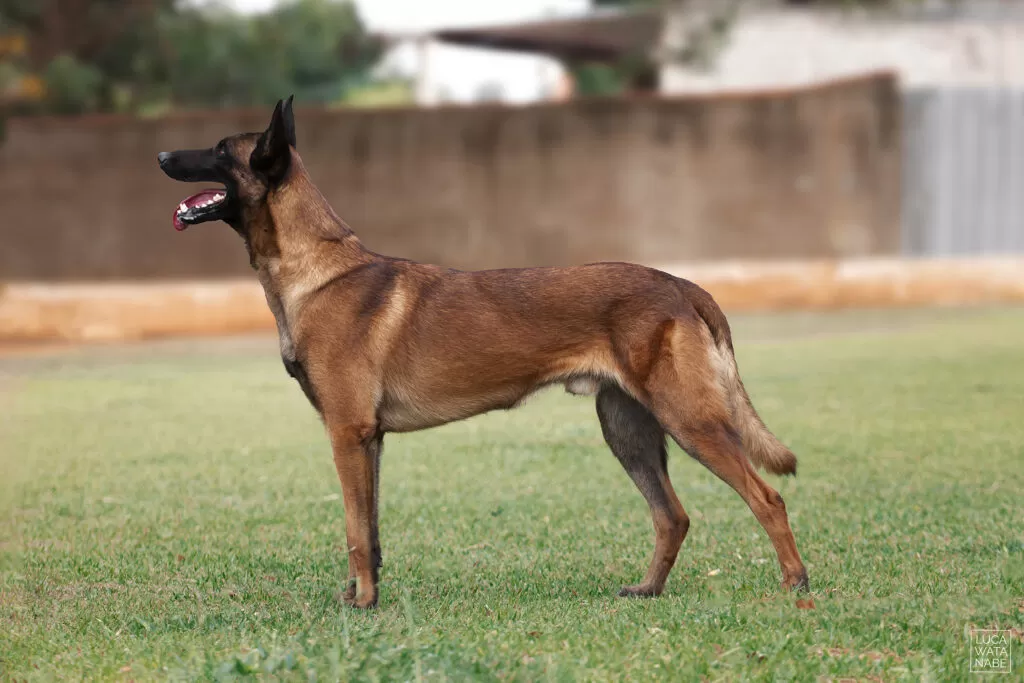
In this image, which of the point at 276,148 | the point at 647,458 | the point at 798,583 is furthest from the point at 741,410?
the point at 276,148

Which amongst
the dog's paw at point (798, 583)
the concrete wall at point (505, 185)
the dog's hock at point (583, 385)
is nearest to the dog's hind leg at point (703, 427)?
the dog's paw at point (798, 583)

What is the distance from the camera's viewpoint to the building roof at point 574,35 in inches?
1140

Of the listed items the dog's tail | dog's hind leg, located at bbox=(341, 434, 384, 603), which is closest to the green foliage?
dog's hind leg, located at bbox=(341, 434, 384, 603)

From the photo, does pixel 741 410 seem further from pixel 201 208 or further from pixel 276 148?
pixel 201 208

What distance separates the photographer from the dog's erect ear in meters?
6.23

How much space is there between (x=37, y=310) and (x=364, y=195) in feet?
16.6

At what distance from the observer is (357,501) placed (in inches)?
245

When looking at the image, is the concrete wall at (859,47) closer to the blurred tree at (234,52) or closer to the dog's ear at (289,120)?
the blurred tree at (234,52)

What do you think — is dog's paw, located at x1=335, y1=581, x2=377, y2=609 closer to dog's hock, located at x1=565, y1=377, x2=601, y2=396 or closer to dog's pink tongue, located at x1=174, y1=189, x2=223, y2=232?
dog's hock, located at x1=565, y1=377, x2=601, y2=396

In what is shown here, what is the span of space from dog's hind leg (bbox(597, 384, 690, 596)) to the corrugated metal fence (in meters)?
16.0

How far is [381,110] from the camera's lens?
2083 cm

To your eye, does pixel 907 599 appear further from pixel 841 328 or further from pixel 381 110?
pixel 381 110

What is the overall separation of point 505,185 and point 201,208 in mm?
14798

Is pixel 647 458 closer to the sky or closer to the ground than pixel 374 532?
closer to the sky
